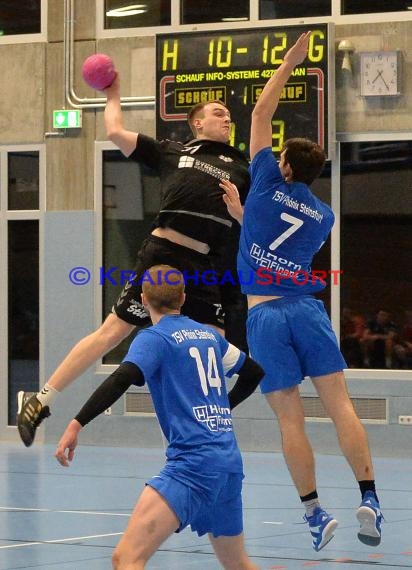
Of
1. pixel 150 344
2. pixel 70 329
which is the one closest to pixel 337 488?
pixel 70 329

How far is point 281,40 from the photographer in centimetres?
1354

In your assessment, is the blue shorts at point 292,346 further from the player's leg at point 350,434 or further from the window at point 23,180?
the window at point 23,180

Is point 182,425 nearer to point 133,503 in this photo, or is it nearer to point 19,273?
point 133,503

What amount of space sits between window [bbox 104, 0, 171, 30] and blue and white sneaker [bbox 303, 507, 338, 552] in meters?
8.50

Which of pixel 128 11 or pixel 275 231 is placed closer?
pixel 275 231

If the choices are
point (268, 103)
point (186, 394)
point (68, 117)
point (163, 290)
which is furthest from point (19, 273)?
point (186, 394)

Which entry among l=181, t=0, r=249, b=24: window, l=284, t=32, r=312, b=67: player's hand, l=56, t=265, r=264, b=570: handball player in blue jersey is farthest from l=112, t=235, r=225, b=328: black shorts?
l=181, t=0, r=249, b=24: window

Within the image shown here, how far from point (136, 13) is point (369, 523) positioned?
9017 millimetres

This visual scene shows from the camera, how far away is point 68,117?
47.9 ft

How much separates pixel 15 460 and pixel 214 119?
631cm

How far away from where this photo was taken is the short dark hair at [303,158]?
7117mm

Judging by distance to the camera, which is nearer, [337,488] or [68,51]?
[337,488]

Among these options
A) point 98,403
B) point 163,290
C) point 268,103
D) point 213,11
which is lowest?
point 98,403

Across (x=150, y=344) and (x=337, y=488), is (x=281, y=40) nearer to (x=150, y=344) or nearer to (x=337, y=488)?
(x=337, y=488)
